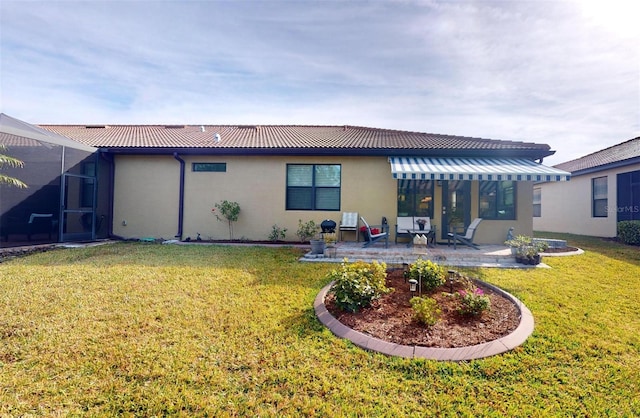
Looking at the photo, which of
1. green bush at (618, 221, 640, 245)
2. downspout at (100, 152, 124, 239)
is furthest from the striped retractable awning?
downspout at (100, 152, 124, 239)

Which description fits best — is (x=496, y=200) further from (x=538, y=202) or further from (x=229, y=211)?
(x=538, y=202)

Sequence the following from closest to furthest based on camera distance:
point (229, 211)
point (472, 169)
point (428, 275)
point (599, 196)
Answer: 1. point (428, 275)
2. point (472, 169)
3. point (229, 211)
4. point (599, 196)

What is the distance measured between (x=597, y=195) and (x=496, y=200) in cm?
1227

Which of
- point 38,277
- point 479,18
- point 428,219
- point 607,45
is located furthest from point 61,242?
point 607,45

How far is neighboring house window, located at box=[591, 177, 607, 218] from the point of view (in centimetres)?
1835

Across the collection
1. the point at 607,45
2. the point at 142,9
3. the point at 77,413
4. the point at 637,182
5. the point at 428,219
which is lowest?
the point at 77,413

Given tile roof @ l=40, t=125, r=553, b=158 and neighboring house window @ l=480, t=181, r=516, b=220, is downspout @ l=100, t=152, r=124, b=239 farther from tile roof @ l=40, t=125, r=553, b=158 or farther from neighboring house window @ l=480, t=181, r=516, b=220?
neighboring house window @ l=480, t=181, r=516, b=220

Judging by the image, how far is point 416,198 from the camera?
13.3 m

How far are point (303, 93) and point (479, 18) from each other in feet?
30.4

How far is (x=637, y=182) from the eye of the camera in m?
16.1

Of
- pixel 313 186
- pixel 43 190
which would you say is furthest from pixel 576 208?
pixel 43 190

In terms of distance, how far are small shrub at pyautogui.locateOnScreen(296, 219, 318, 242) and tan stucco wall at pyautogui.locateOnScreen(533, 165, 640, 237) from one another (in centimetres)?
1948

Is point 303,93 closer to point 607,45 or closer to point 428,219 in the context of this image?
point 428,219

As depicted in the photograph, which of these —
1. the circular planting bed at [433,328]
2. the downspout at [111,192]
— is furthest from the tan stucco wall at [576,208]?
the downspout at [111,192]
